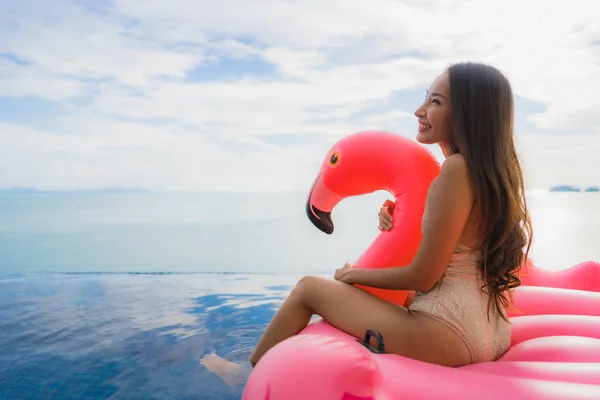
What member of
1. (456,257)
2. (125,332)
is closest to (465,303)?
(456,257)

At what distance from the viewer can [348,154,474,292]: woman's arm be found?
1.36m

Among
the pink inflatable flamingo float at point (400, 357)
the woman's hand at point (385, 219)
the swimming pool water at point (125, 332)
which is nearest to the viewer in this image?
the pink inflatable flamingo float at point (400, 357)

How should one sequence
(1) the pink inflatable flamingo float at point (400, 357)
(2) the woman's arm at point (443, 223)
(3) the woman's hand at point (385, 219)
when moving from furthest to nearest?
1. (3) the woman's hand at point (385, 219)
2. (2) the woman's arm at point (443, 223)
3. (1) the pink inflatable flamingo float at point (400, 357)

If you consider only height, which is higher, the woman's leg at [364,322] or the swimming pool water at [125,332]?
the woman's leg at [364,322]

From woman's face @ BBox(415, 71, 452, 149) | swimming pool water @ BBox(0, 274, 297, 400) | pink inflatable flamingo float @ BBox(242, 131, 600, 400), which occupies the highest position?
woman's face @ BBox(415, 71, 452, 149)

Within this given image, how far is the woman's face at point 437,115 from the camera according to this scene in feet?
4.88

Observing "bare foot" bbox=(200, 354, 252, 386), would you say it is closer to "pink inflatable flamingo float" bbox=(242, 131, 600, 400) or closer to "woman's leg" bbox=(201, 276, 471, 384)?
"woman's leg" bbox=(201, 276, 471, 384)

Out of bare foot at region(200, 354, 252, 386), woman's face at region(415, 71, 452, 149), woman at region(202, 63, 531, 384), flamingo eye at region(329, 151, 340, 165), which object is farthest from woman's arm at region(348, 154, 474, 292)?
bare foot at region(200, 354, 252, 386)

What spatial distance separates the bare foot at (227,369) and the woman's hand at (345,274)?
56 cm

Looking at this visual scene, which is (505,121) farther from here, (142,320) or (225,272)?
(225,272)

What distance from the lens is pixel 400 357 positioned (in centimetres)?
137

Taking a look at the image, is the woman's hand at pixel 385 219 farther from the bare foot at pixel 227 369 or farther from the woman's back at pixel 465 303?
the bare foot at pixel 227 369

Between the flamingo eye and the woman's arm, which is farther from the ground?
the flamingo eye

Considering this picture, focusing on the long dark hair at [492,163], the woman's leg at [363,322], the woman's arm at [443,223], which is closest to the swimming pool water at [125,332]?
the woman's leg at [363,322]
